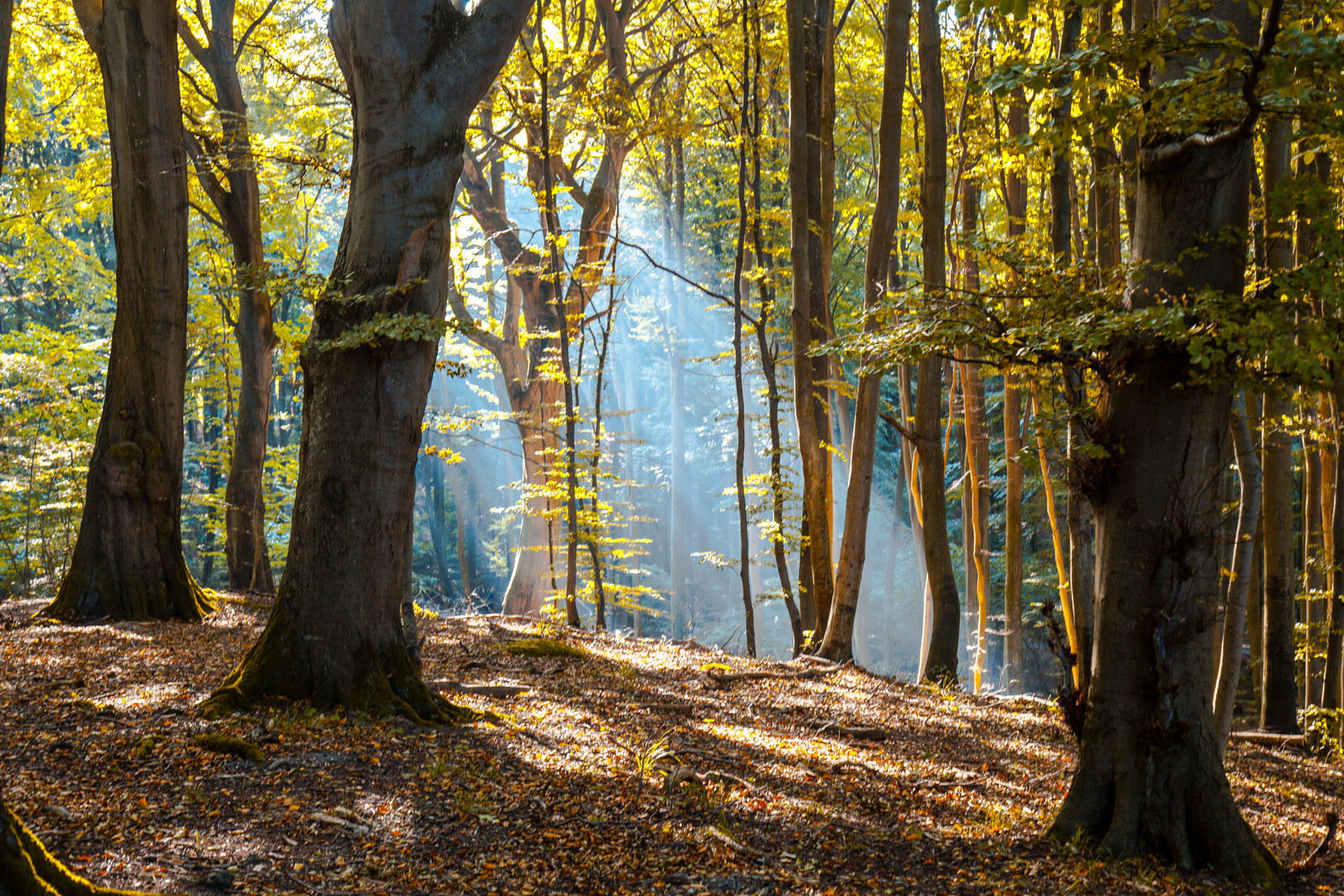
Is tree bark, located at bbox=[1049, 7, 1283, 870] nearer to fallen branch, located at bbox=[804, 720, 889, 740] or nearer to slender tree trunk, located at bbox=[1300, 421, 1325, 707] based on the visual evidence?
fallen branch, located at bbox=[804, 720, 889, 740]

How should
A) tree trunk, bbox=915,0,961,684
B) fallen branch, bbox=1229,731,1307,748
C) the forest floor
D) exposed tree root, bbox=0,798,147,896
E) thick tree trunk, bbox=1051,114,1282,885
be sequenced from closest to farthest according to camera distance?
1. exposed tree root, bbox=0,798,147,896
2. the forest floor
3. thick tree trunk, bbox=1051,114,1282,885
4. fallen branch, bbox=1229,731,1307,748
5. tree trunk, bbox=915,0,961,684

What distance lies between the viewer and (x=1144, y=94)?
3.42m

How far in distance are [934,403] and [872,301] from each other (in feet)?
4.03

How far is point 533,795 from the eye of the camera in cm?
407

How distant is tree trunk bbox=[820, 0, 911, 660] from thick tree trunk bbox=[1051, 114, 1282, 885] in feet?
14.7

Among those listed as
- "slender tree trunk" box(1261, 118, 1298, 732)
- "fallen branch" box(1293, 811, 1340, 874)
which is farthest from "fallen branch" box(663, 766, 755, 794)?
"slender tree trunk" box(1261, 118, 1298, 732)

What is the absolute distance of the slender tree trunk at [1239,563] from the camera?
6.16m

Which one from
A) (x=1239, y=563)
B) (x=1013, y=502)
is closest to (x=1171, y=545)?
(x=1239, y=563)

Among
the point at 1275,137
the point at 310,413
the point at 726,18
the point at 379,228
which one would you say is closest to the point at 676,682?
the point at 310,413

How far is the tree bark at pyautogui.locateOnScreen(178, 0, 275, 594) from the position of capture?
10.3m

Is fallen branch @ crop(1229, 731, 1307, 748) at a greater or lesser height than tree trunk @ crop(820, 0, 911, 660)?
lesser

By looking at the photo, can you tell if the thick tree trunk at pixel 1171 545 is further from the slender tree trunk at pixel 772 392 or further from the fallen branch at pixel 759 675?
the slender tree trunk at pixel 772 392

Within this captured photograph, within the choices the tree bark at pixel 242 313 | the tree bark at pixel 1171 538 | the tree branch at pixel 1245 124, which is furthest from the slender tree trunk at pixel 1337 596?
the tree bark at pixel 242 313

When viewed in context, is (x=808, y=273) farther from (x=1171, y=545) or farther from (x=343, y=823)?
(x=343, y=823)
